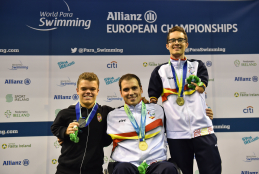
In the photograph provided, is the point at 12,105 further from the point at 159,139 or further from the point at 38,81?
the point at 159,139

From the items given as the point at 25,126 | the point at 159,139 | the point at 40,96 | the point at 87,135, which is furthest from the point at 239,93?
the point at 25,126

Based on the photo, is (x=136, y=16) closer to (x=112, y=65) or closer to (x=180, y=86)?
(x=112, y=65)

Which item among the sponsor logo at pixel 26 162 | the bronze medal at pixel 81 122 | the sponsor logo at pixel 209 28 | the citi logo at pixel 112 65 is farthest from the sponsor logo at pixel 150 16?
the sponsor logo at pixel 26 162

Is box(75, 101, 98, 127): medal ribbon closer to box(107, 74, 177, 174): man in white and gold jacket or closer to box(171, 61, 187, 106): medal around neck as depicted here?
box(107, 74, 177, 174): man in white and gold jacket

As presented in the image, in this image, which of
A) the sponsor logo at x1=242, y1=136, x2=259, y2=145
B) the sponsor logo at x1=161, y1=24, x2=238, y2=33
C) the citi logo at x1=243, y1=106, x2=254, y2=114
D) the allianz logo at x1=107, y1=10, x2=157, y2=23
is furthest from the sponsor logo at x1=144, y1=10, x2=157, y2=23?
the sponsor logo at x1=242, y1=136, x2=259, y2=145

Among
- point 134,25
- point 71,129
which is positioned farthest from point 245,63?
point 71,129

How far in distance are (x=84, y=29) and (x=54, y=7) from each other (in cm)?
75

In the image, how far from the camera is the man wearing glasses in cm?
196

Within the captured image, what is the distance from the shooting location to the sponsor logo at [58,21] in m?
3.87

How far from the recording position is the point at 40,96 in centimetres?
376

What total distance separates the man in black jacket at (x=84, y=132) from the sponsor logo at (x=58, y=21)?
6.92 ft

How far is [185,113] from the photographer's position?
203 centimetres

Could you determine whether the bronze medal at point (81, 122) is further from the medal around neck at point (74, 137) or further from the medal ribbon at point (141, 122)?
the medal ribbon at point (141, 122)

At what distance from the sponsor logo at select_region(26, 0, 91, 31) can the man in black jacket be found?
2110 mm
